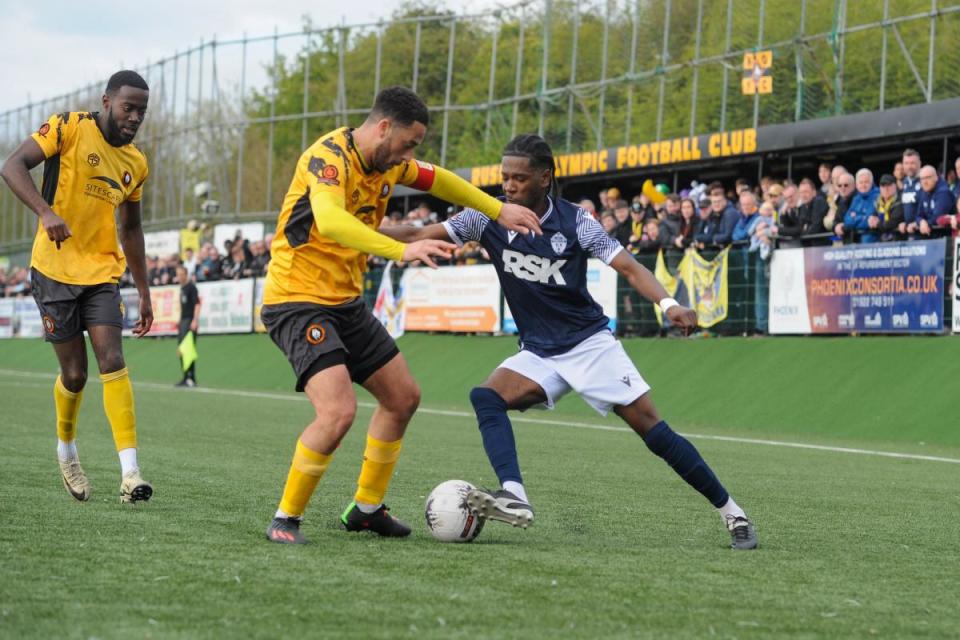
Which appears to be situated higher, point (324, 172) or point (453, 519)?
point (324, 172)

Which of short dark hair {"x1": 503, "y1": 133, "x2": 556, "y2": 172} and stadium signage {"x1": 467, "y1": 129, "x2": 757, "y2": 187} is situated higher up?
stadium signage {"x1": 467, "y1": 129, "x2": 757, "y2": 187}

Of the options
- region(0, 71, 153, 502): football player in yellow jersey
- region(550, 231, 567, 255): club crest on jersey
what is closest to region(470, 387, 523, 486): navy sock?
region(550, 231, 567, 255): club crest on jersey

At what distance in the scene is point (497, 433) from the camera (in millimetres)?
7047

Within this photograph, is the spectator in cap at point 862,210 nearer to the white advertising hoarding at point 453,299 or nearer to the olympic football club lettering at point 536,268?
the white advertising hoarding at point 453,299

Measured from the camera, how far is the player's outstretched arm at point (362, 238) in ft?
19.7

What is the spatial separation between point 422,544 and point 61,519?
177cm

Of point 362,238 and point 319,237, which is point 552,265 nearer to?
point 319,237

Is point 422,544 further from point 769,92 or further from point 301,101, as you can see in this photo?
point 301,101

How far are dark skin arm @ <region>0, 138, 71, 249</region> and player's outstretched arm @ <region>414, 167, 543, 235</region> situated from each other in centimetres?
196

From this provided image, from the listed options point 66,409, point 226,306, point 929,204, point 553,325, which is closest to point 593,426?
point 929,204

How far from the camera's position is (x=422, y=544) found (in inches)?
261

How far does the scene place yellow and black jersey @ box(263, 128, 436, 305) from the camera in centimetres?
654

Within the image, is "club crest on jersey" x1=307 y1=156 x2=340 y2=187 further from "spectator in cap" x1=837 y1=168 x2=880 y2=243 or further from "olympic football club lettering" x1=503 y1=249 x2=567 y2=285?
"spectator in cap" x1=837 y1=168 x2=880 y2=243

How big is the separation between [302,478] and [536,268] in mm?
1623
